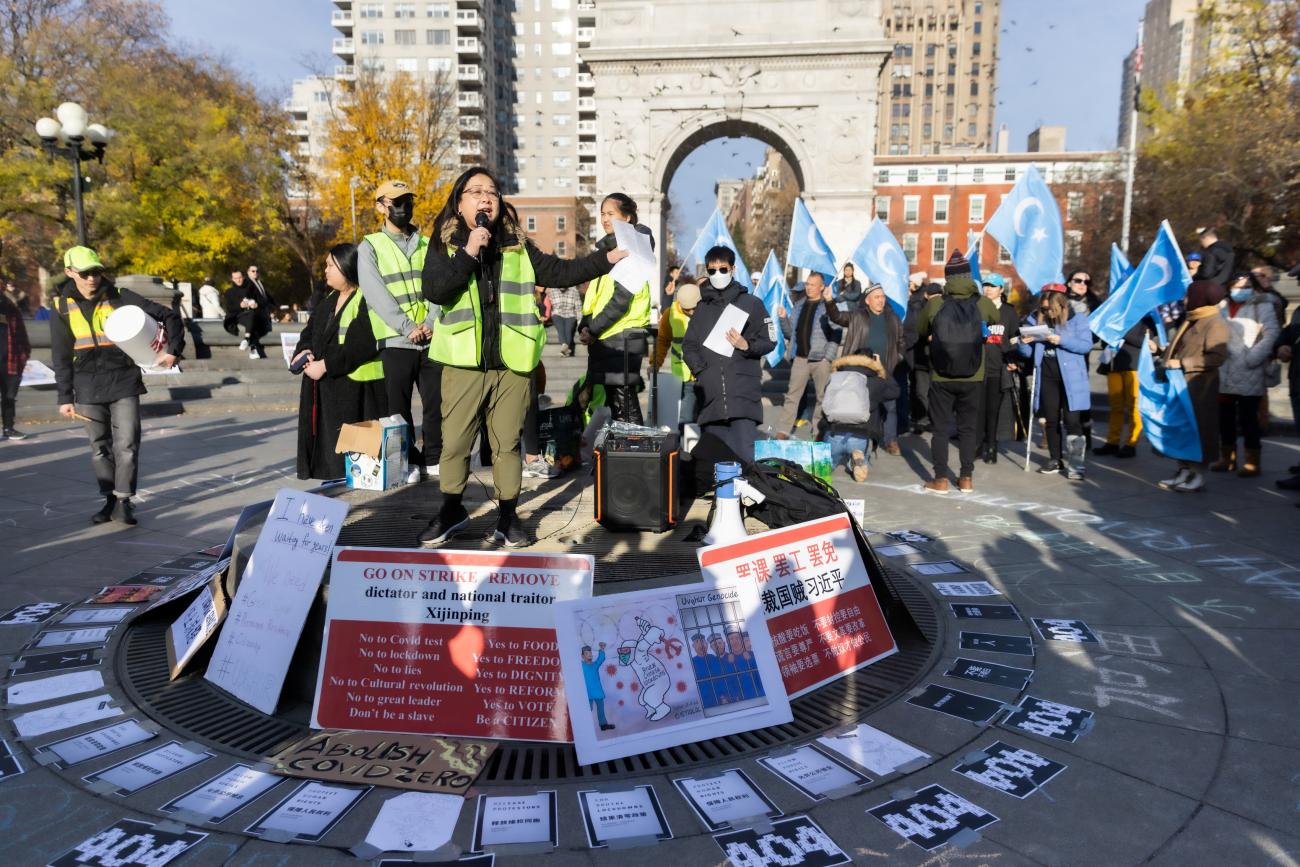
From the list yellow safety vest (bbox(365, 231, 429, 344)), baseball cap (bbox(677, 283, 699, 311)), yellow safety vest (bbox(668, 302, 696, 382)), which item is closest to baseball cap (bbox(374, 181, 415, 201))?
yellow safety vest (bbox(365, 231, 429, 344))

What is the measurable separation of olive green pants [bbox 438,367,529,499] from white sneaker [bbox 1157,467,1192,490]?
21.8 feet

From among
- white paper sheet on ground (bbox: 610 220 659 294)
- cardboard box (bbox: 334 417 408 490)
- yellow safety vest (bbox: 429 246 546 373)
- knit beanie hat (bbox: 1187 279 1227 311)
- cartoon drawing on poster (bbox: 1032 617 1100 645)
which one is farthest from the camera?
knit beanie hat (bbox: 1187 279 1227 311)

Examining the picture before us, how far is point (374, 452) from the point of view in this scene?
5.29 m

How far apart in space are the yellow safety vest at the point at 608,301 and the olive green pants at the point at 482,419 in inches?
86.0

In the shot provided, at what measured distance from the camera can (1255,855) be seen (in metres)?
2.42

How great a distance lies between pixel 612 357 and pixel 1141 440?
8.03 metres

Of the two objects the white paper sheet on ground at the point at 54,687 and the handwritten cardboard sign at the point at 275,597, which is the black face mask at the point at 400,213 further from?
the white paper sheet on ground at the point at 54,687

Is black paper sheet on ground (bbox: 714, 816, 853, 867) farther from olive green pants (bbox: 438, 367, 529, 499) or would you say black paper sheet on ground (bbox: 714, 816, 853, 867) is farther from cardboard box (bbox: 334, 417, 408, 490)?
cardboard box (bbox: 334, 417, 408, 490)

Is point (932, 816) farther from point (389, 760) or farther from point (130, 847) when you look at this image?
point (130, 847)

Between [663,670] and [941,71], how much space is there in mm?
118951

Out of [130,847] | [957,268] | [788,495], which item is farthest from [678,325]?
[130,847]

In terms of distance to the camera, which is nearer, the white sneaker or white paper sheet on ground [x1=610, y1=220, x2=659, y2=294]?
white paper sheet on ground [x1=610, y1=220, x2=659, y2=294]

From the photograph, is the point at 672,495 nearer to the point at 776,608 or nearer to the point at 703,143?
the point at 776,608

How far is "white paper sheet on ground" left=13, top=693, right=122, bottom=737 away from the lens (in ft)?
10.6
